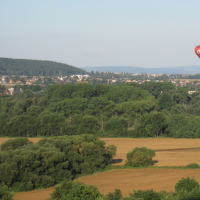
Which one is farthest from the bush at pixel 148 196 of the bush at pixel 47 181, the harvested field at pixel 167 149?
the harvested field at pixel 167 149

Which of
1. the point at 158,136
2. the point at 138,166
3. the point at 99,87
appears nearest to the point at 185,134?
the point at 158,136

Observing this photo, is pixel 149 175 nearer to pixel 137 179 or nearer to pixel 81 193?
pixel 137 179

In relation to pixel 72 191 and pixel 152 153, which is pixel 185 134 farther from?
pixel 72 191

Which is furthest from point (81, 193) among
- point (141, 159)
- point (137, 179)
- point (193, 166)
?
point (193, 166)

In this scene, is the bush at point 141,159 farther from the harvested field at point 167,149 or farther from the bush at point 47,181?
the bush at point 47,181

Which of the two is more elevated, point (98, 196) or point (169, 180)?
point (98, 196)

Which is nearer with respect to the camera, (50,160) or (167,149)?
(50,160)
